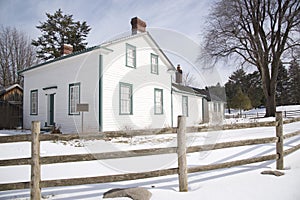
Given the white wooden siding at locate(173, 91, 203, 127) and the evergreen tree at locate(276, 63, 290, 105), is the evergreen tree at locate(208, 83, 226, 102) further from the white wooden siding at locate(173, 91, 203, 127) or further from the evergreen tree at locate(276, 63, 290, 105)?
the evergreen tree at locate(276, 63, 290, 105)

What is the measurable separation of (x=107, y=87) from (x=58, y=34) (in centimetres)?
2694

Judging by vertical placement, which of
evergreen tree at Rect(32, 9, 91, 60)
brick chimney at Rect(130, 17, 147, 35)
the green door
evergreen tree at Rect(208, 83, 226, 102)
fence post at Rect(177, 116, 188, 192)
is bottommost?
fence post at Rect(177, 116, 188, 192)

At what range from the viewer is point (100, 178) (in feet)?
10.8

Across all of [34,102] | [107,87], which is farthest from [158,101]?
[34,102]

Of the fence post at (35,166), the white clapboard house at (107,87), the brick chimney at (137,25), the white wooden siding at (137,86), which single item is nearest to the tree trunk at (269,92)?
the white clapboard house at (107,87)

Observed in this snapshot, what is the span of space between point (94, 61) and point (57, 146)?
506 centimetres

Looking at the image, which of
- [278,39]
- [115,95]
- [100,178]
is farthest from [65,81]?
[278,39]

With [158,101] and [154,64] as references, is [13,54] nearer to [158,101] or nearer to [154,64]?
[154,64]

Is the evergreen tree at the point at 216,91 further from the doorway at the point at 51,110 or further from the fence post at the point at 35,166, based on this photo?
the fence post at the point at 35,166

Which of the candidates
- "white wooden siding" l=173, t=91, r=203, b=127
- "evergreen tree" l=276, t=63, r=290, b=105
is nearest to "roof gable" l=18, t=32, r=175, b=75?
"white wooden siding" l=173, t=91, r=203, b=127

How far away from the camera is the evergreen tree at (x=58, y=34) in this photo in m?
32.4

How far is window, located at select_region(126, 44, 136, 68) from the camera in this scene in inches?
510

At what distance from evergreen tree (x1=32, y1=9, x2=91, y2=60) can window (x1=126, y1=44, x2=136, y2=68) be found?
2239 centimetres

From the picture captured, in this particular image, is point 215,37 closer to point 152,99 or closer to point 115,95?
point 152,99
